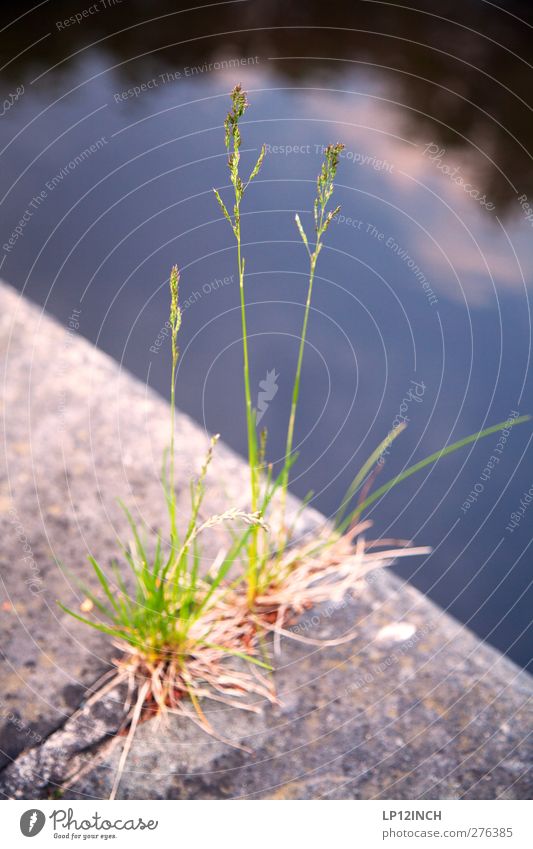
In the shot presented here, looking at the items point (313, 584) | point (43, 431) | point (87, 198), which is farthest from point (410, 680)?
point (87, 198)

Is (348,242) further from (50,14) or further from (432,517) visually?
(50,14)

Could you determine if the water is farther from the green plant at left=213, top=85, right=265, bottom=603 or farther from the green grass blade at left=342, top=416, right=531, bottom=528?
the green plant at left=213, top=85, right=265, bottom=603

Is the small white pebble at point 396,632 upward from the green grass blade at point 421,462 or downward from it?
downward

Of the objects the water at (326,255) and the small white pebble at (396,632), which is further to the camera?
the water at (326,255)

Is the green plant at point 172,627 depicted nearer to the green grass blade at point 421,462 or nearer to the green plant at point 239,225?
the green plant at point 239,225

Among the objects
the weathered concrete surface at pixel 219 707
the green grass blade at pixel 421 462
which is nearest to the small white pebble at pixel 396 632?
the weathered concrete surface at pixel 219 707

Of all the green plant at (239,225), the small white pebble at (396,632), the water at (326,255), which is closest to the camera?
the green plant at (239,225)
